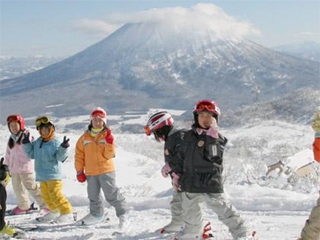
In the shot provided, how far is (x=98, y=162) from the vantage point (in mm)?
5770

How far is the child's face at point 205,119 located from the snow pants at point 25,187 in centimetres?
310

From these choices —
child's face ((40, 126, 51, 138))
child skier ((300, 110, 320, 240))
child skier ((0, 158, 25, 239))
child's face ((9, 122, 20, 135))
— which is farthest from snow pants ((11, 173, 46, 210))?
child skier ((300, 110, 320, 240))

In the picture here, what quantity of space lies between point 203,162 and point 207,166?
56 mm

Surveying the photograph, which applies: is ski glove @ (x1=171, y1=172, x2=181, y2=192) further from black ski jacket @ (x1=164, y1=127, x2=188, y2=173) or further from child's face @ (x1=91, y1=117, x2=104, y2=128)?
child's face @ (x1=91, y1=117, x2=104, y2=128)

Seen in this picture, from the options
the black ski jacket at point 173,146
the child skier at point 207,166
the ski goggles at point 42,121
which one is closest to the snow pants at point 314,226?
the child skier at point 207,166

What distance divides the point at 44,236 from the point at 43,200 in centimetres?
88

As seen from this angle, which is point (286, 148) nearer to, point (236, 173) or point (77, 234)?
point (236, 173)

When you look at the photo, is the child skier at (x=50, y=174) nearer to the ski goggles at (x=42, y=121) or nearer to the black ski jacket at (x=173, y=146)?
the ski goggles at (x=42, y=121)

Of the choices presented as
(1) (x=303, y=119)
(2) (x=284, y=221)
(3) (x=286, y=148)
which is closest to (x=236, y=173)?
(2) (x=284, y=221)

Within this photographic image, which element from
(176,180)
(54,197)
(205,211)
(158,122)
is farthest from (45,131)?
(205,211)

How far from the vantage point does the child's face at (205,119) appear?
4.55m

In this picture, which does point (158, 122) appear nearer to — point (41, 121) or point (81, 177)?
point (81, 177)

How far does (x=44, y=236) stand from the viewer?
5441 mm

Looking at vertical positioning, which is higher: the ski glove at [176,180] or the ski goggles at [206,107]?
the ski goggles at [206,107]
